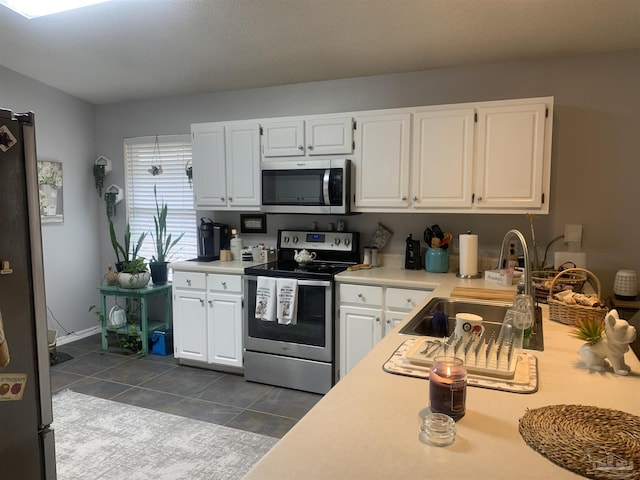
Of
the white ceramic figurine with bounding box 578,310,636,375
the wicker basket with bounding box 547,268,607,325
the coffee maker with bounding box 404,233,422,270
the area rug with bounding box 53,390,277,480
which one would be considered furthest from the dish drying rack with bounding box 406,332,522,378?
the coffee maker with bounding box 404,233,422,270

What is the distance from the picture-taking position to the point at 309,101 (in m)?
3.93

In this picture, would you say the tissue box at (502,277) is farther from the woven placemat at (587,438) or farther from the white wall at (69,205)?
the white wall at (69,205)

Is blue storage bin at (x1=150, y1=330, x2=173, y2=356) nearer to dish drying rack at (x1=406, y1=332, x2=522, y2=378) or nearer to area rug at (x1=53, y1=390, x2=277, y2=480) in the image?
area rug at (x1=53, y1=390, x2=277, y2=480)

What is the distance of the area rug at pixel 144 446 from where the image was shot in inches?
95.7

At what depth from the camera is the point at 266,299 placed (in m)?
3.38

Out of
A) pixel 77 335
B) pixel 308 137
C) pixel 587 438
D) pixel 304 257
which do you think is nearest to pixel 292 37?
pixel 308 137

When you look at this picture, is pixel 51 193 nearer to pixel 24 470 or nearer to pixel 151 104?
pixel 151 104

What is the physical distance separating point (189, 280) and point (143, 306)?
27.2 inches

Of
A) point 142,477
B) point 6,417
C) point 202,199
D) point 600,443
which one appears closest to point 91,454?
point 142,477

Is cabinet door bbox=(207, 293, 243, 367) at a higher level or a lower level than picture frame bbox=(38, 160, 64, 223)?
lower

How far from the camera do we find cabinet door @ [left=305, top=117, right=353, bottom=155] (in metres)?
3.43

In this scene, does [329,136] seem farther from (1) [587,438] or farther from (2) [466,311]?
(1) [587,438]

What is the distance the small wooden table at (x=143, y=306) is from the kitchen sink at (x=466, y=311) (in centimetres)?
286

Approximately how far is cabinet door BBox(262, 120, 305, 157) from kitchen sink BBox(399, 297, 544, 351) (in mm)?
1779
